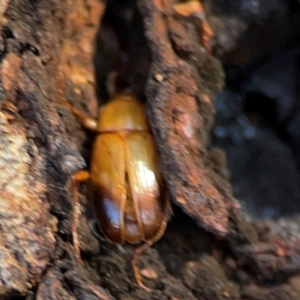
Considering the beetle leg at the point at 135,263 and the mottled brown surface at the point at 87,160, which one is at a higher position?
the mottled brown surface at the point at 87,160

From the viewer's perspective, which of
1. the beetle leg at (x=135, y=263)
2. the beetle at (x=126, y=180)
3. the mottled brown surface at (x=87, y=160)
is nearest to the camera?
the mottled brown surface at (x=87, y=160)

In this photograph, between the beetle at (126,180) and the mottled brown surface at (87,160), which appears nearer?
the mottled brown surface at (87,160)

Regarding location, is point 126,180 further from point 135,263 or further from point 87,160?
point 135,263

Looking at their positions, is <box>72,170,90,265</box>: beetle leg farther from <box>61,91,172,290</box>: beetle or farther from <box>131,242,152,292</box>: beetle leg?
<box>131,242,152,292</box>: beetle leg

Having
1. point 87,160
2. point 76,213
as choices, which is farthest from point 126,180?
point 76,213

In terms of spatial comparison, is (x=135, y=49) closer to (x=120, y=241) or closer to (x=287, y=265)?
(x=120, y=241)

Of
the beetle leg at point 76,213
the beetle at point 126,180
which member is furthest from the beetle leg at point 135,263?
the beetle leg at point 76,213

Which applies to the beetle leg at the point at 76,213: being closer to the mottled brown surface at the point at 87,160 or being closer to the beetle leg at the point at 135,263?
the mottled brown surface at the point at 87,160

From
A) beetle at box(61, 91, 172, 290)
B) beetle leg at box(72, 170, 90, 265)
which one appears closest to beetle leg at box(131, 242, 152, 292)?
beetle at box(61, 91, 172, 290)
